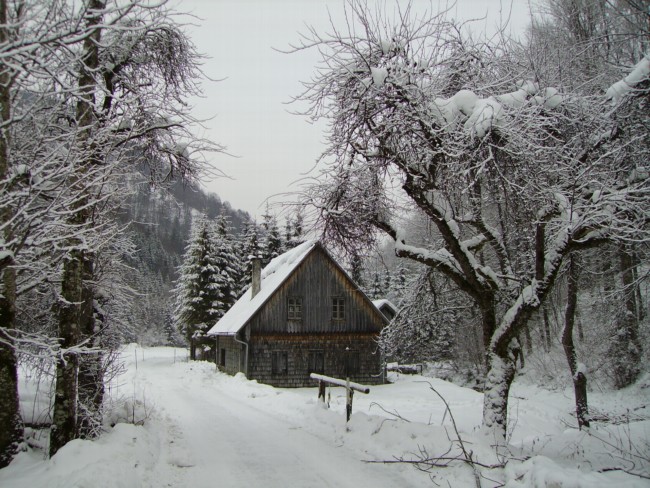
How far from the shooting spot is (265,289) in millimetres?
27984

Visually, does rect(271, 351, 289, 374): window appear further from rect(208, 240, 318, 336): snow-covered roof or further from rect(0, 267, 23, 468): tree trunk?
rect(0, 267, 23, 468): tree trunk

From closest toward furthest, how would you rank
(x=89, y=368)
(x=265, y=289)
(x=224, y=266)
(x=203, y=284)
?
(x=89, y=368)
(x=265, y=289)
(x=203, y=284)
(x=224, y=266)

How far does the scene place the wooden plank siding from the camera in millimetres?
25641

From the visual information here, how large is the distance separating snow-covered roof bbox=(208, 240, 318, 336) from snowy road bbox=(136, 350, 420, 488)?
42.1ft

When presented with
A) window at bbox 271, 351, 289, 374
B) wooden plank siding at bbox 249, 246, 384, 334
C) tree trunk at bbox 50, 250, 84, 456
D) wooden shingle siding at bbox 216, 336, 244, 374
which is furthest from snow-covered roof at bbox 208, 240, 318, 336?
tree trunk at bbox 50, 250, 84, 456

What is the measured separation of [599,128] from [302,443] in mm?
7592

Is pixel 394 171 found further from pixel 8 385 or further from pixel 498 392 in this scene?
pixel 8 385

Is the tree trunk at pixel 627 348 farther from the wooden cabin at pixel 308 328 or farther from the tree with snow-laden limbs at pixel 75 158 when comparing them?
the tree with snow-laden limbs at pixel 75 158

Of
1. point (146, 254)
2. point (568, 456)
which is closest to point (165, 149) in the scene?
point (568, 456)

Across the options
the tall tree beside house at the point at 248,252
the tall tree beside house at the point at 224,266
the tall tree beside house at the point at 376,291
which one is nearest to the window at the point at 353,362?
the tall tree beside house at the point at 224,266

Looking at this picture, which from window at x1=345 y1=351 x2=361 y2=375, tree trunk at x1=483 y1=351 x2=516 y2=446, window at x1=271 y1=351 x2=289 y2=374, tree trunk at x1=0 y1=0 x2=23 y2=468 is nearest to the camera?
tree trunk at x1=0 y1=0 x2=23 y2=468

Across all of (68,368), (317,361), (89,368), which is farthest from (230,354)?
(68,368)

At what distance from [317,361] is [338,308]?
337cm

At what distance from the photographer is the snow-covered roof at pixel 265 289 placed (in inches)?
1003
